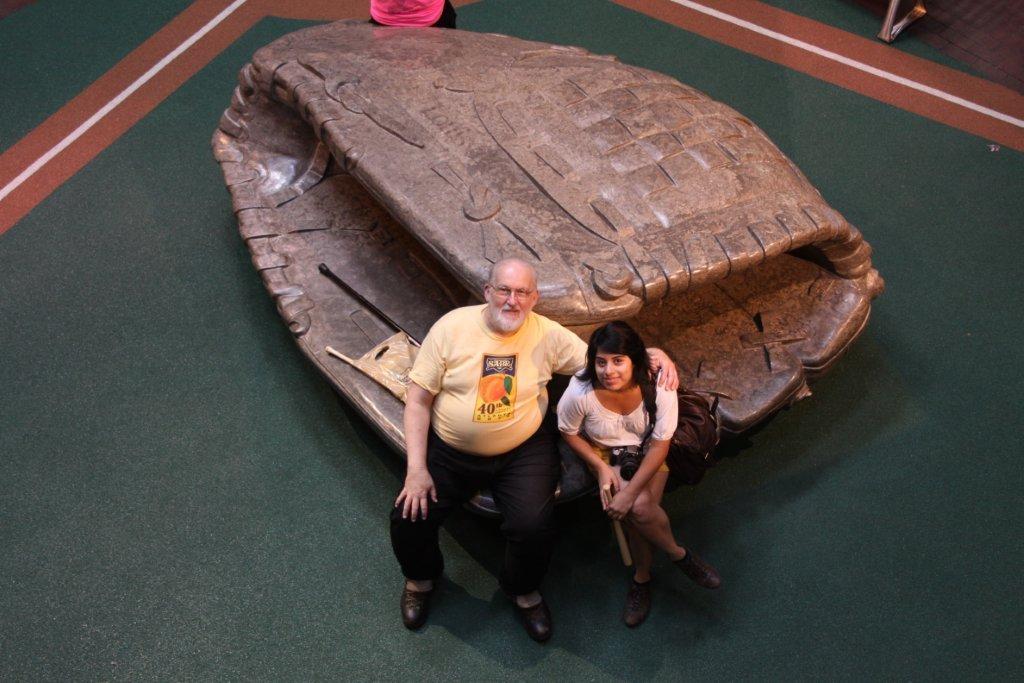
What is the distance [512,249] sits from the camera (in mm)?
3459

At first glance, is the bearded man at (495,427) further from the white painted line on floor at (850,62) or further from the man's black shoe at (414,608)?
the white painted line on floor at (850,62)

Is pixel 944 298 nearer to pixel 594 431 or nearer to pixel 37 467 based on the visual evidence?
pixel 594 431

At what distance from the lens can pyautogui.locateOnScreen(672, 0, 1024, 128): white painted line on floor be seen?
202 inches

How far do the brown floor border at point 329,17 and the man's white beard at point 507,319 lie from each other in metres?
2.82

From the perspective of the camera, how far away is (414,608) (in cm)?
350

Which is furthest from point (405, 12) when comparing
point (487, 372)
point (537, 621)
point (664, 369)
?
point (537, 621)

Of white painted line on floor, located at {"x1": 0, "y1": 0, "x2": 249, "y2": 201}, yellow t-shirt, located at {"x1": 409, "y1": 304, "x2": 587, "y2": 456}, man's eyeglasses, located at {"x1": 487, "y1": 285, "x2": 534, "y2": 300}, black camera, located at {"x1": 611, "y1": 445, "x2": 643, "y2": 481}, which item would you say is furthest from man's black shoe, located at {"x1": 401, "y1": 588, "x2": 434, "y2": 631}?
white painted line on floor, located at {"x1": 0, "y1": 0, "x2": 249, "y2": 201}

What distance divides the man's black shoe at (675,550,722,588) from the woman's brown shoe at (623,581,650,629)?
15 centimetres

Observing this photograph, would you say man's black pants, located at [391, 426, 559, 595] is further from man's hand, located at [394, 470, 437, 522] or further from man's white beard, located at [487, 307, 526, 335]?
man's white beard, located at [487, 307, 526, 335]

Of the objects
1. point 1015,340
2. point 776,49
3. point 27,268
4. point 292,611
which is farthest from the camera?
point 776,49

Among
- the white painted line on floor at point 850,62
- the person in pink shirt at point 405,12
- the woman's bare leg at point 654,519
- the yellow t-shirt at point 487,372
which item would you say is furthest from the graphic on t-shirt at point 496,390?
the white painted line on floor at point 850,62

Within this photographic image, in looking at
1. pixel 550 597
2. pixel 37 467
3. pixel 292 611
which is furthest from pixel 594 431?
pixel 37 467

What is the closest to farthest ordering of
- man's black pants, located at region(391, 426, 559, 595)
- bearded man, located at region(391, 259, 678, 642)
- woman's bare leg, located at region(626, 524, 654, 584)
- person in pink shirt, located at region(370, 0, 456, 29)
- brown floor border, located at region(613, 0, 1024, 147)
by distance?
bearded man, located at region(391, 259, 678, 642), man's black pants, located at region(391, 426, 559, 595), woman's bare leg, located at region(626, 524, 654, 584), person in pink shirt, located at region(370, 0, 456, 29), brown floor border, located at region(613, 0, 1024, 147)

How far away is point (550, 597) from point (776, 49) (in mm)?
3351
